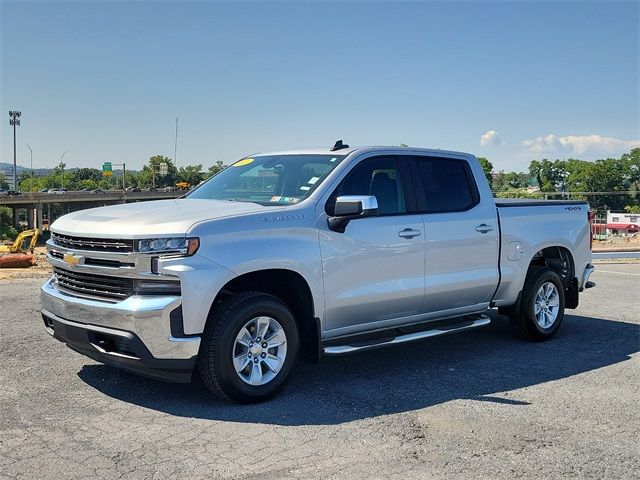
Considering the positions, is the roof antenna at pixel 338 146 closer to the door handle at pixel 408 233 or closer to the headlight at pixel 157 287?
the door handle at pixel 408 233

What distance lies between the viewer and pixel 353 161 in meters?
6.07

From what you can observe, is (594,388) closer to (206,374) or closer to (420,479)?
(420,479)

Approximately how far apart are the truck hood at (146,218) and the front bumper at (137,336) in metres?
0.49

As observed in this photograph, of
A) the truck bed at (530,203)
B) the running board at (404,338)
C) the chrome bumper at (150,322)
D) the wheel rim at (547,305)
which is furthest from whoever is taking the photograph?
the wheel rim at (547,305)

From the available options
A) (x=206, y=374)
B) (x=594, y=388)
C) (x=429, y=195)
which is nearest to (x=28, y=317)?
(x=206, y=374)

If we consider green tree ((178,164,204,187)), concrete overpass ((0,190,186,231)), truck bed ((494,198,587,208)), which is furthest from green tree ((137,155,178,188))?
truck bed ((494,198,587,208))

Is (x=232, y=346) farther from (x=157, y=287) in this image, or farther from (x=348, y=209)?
(x=348, y=209)

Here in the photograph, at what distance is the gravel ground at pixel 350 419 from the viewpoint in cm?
405

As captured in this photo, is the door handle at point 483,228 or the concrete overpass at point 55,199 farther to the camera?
the concrete overpass at point 55,199

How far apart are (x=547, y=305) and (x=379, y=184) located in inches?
112

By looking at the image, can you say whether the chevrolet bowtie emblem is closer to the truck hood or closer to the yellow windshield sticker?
the truck hood

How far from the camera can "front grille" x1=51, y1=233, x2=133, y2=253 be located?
4879mm

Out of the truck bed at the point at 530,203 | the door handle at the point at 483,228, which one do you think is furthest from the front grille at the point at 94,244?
the truck bed at the point at 530,203

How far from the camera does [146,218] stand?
5074 millimetres
